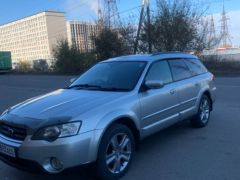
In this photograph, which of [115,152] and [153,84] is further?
[153,84]

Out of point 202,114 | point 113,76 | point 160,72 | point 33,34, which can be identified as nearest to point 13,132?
point 113,76

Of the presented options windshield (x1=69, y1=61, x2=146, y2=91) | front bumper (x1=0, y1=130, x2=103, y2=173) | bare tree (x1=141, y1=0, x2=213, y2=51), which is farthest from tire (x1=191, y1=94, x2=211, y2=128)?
bare tree (x1=141, y1=0, x2=213, y2=51)

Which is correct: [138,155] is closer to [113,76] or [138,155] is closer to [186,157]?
[186,157]

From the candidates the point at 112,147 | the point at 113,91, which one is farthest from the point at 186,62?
the point at 112,147

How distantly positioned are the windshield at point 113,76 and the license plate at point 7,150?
5.54 ft

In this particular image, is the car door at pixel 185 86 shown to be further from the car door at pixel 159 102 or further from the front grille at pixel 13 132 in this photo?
the front grille at pixel 13 132

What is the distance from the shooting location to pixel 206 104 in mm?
7621

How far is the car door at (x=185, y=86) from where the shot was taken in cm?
647

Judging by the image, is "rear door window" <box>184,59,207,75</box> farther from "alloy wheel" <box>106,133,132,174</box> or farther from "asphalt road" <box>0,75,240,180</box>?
"alloy wheel" <box>106,133,132,174</box>

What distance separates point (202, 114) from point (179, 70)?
1.20 meters

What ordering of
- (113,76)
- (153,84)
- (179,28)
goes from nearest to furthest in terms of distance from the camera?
1. (153,84)
2. (113,76)
3. (179,28)

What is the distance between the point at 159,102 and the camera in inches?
227

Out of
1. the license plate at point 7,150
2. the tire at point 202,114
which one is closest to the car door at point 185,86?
the tire at point 202,114

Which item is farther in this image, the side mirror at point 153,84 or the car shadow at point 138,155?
the side mirror at point 153,84
